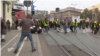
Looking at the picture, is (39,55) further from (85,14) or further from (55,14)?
(55,14)

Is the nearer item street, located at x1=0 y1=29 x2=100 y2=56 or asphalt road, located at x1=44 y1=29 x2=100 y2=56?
street, located at x1=0 y1=29 x2=100 y2=56

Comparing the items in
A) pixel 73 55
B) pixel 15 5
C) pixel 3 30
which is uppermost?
pixel 15 5

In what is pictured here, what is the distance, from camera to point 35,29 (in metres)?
15.4

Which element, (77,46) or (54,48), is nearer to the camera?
(54,48)

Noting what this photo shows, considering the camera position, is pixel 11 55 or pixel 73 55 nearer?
pixel 11 55

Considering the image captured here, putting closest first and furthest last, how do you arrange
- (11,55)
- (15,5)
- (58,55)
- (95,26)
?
(11,55), (58,55), (95,26), (15,5)

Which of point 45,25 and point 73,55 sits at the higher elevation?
Result: point 45,25

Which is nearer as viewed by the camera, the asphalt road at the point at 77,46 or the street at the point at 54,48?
the street at the point at 54,48

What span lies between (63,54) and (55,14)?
112m

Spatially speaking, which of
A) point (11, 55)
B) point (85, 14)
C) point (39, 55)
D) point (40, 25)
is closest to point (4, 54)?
point (11, 55)

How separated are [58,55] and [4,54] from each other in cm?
242

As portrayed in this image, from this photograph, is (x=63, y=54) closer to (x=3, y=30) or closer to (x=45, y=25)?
(x=3, y=30)

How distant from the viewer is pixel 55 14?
384 feet

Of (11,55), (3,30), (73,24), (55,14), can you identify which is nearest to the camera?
(11,55)
